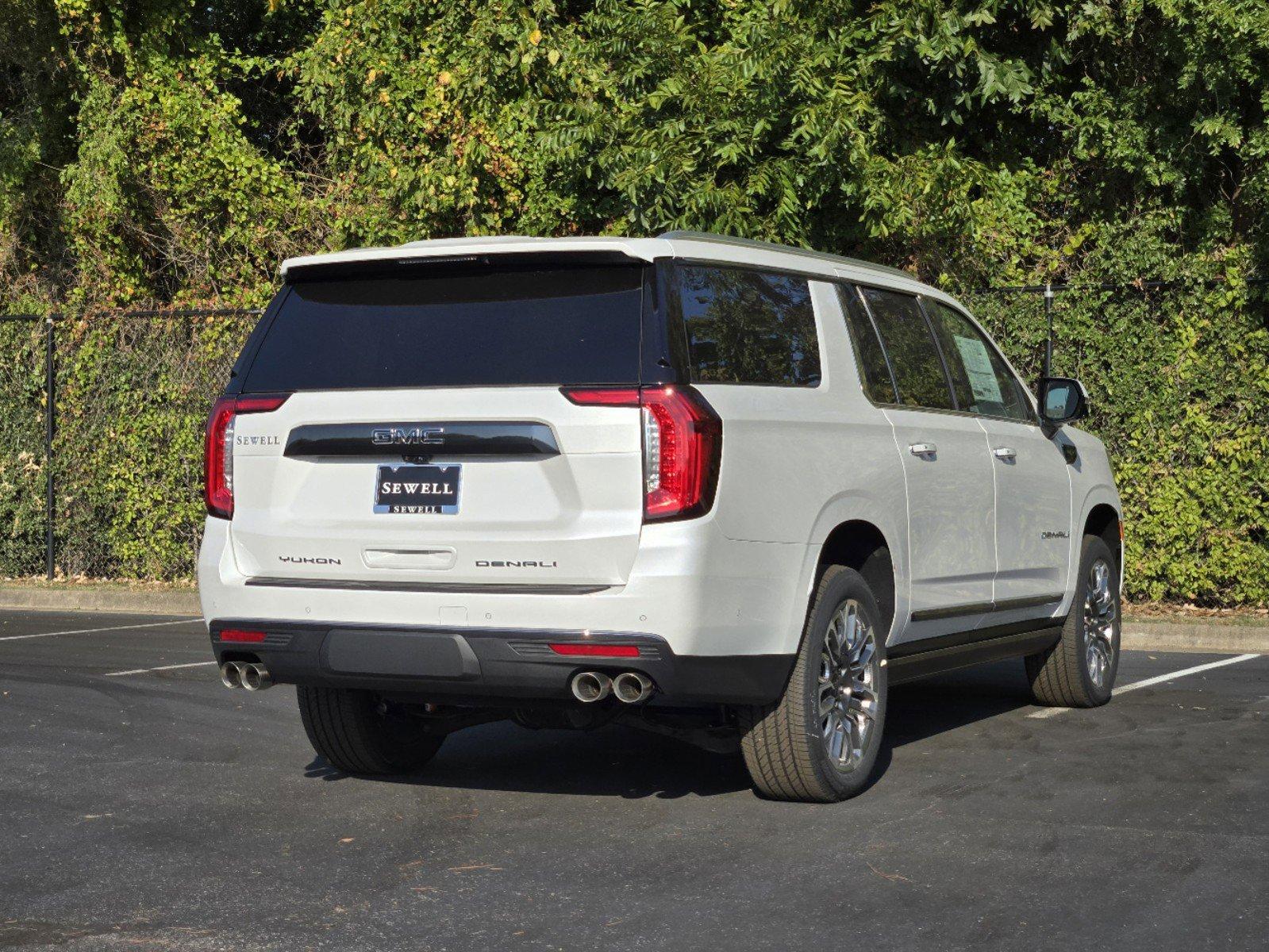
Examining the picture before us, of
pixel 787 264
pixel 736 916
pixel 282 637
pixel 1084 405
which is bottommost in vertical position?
pixel 736 916

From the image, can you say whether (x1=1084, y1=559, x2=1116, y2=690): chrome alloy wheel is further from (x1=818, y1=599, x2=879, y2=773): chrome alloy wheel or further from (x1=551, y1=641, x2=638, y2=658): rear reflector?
(x1=551, y1=641, x2=638, y2=658): rear reflector

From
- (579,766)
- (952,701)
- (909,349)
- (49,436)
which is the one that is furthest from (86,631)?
(909,349)

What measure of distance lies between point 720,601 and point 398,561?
1123 millimetres

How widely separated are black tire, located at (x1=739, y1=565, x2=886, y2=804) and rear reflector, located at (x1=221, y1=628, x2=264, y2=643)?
5.75ft

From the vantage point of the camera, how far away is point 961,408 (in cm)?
793

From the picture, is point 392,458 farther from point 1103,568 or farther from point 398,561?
point 1103,568

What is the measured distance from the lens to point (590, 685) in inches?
233

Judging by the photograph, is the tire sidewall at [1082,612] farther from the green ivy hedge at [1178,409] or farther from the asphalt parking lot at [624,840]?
the green ivy hedge at [1178,409]

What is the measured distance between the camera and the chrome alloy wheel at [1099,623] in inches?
360

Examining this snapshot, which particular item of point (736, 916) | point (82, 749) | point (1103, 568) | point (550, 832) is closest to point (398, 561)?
point (550, 832)

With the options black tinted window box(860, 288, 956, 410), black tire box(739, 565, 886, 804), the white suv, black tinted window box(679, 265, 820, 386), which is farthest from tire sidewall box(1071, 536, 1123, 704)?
black tinted window box(679, 265, 820, 386)

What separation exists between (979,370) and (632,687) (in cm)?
313

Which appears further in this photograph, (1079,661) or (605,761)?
(1079,661)

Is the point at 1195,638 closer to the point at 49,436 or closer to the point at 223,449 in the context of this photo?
the point at 223,449
